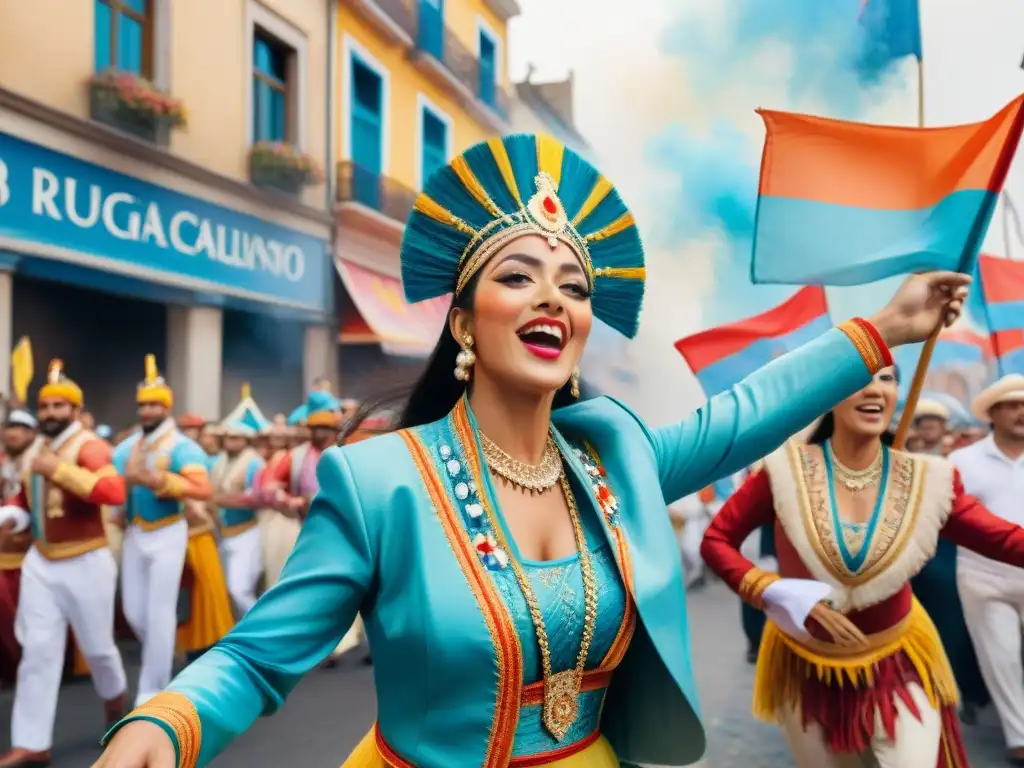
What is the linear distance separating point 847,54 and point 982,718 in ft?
16.6

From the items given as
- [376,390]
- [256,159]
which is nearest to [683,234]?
[256,159]

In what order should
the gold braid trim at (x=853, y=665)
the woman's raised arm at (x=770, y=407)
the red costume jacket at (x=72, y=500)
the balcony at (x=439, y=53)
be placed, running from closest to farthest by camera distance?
the woman's raised arm at (x=770, y=407)
the gold braid trim at (x=853, y=665)
the red costume jacket at (x=72, y=500)
the balcony at (x=439, y=53)

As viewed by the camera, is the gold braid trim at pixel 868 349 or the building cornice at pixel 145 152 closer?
the gold braid trim at pixel 868 349

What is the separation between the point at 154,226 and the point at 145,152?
17.7 inches

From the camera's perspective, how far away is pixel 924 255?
2096 mm

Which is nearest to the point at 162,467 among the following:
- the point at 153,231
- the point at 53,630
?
the point at 53,630

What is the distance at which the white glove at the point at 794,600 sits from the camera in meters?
2.37

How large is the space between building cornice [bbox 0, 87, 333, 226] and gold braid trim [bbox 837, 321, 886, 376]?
4456 mm

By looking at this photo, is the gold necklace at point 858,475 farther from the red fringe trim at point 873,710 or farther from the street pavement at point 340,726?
the street pavement at point 340,726

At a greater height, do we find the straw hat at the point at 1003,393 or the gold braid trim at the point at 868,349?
the gold braid trim at the point at 868,349

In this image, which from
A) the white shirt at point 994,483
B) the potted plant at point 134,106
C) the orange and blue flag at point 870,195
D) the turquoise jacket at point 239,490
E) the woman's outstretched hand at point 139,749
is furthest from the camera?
the turquoise jacket at point 239,490

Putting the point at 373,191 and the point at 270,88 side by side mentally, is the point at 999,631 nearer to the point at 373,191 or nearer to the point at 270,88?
the point at 373,191

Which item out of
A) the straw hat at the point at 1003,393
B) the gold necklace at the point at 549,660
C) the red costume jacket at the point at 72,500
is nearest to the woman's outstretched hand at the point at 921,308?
the gold necklace at the point at 549,660

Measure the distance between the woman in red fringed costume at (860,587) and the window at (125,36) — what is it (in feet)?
14.9
